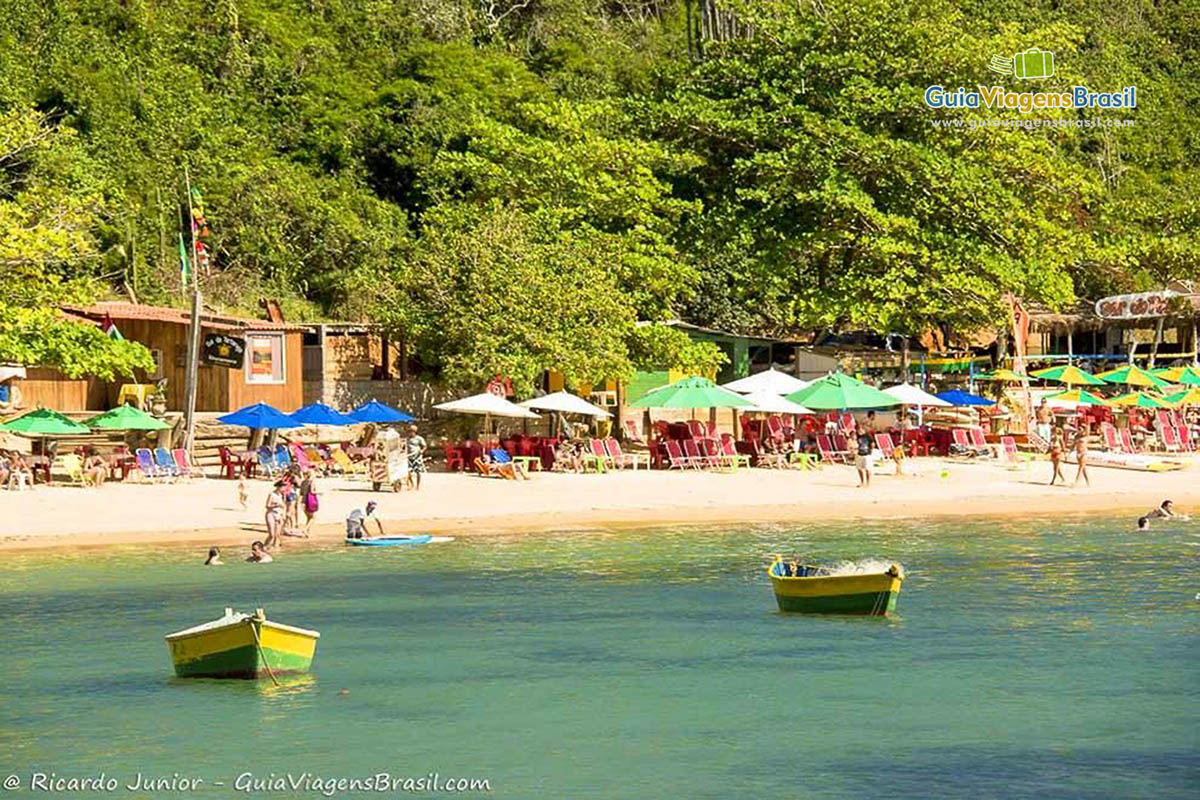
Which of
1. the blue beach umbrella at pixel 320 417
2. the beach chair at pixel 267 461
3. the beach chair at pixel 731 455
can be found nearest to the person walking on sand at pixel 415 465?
the blue beach umbrella at pixel 320 417

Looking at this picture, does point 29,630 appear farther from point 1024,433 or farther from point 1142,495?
point 1024,433

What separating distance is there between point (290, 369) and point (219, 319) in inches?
86.9

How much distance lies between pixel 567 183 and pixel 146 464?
1602 centimetres

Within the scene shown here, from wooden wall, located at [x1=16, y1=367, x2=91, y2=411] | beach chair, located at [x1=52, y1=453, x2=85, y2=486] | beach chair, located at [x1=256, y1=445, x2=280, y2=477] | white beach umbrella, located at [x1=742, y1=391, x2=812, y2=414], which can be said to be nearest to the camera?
beach chair, located at [x1=52, y1=453, x2=85, y2=486]

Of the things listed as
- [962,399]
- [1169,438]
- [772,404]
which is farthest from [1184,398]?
[772,404]

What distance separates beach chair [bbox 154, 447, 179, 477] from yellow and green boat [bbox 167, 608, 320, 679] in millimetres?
15943

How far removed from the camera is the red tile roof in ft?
127

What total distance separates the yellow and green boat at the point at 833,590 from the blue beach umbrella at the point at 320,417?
1580 cm

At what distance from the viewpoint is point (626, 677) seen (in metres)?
19.8

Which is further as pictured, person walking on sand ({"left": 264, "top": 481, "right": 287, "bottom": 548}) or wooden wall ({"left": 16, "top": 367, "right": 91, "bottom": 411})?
wooden wall ({"left": 16, "top": 367, "right": 91, "bottom": 411})

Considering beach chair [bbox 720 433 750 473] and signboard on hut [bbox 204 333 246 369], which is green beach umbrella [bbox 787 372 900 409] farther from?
signboard on hut [bbox 204 333 246 369]

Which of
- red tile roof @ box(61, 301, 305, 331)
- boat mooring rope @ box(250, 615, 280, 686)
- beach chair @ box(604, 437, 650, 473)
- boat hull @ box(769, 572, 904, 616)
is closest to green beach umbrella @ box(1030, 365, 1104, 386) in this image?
beach chair @ box(604, 437, 650, 473)

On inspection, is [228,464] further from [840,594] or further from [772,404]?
[840,594]

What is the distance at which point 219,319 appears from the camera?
39781mm
